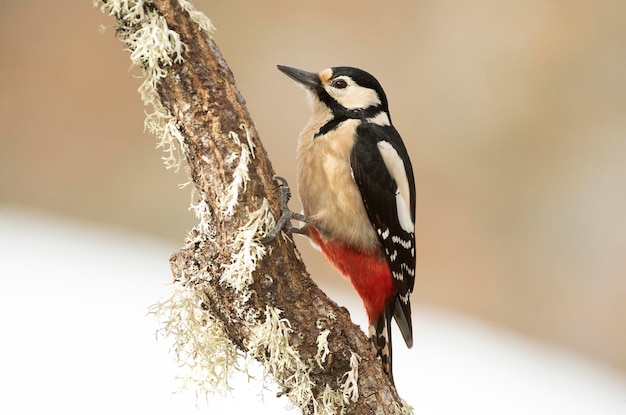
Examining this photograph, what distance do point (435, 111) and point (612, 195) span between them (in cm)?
104

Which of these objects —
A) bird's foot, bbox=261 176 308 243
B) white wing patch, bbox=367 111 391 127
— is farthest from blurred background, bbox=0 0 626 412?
bird's foot, bbox=261 176 308 243

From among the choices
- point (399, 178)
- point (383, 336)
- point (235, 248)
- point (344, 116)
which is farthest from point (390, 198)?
point (235, 248)

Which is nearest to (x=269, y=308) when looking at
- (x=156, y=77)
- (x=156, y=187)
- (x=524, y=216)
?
(x=156, y=77)

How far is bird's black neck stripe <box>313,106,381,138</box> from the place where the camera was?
2391 mm

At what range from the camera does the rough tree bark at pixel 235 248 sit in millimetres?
1635

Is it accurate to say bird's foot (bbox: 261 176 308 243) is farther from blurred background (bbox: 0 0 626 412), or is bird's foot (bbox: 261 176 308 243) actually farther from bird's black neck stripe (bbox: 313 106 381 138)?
blurred background (bbox: 0 0 626 412)

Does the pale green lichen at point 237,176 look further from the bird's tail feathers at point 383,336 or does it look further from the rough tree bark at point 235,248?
the bird's tail feathers at point 383,336

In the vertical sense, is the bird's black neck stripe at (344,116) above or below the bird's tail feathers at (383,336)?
above

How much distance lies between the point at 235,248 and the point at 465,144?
2.50 meters

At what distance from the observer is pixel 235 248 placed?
5.57 feet

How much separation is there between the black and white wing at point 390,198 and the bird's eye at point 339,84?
196 mm

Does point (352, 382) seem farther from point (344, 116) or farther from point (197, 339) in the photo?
point (344, 116)

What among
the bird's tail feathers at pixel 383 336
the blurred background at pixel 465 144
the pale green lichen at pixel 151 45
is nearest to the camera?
the pale green lichen at pixel 151 45

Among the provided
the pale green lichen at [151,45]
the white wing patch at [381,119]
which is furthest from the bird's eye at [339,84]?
the pale green lichen at [151,45]
